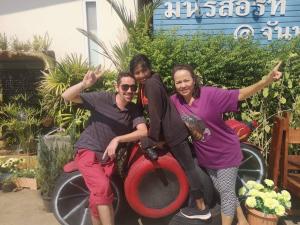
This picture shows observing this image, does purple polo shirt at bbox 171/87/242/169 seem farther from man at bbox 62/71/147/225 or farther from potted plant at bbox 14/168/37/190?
potted plant at bbox 14/168/37/190

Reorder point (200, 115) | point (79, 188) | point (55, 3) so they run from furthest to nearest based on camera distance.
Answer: point (55, 3) → point (79, 188) → point (200, 115)

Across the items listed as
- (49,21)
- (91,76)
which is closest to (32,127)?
(49,21)

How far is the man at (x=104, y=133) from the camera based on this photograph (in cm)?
325

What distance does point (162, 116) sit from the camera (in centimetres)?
330

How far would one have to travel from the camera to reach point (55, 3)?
619 centimetres

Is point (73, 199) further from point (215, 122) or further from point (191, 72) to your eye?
point (191, 72)

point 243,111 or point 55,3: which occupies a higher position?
point 55,3

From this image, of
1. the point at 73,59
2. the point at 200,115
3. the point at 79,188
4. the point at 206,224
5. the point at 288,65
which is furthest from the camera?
the point at 73,59

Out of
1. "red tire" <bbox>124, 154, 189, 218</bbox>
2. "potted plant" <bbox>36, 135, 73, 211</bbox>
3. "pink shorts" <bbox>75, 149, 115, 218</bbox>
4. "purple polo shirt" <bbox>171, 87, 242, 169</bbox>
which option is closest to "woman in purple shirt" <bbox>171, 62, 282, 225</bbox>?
"purple polo shirt" <bbox>171, 87, 242, 169</bbox>

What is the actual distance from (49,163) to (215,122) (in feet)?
7.33

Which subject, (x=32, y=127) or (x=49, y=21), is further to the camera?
(x=49, y=21)

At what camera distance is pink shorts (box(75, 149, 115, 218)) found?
3.23 meters

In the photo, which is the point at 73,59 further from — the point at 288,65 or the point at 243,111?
the point at 288,65

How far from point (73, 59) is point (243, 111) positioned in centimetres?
287
